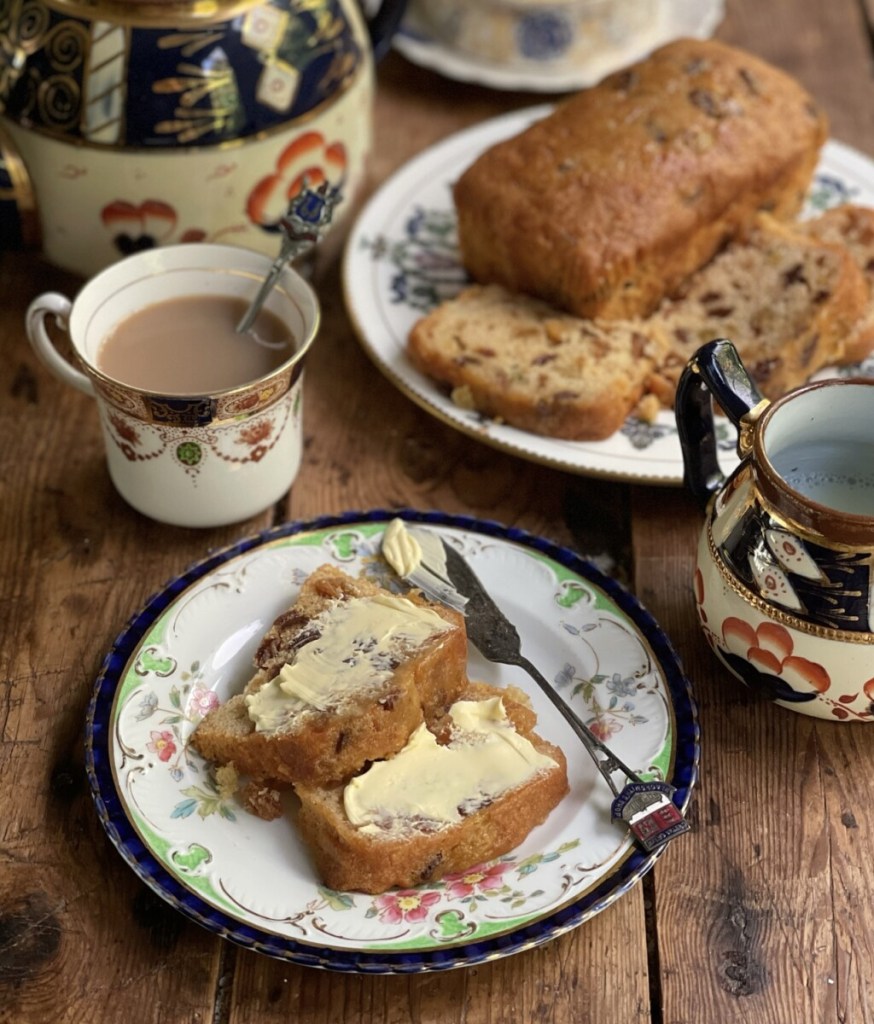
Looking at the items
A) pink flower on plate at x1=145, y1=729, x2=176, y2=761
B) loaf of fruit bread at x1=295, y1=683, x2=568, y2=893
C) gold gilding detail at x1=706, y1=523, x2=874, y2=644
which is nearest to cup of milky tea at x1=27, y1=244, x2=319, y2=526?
pink flower on plate at x1=145, y1=729, x2=176, y2=761

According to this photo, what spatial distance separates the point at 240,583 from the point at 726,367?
2.00ft

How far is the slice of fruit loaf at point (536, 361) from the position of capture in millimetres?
1684

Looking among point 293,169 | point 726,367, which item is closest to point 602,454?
point 726,367

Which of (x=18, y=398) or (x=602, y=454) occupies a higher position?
(x=602, y=454)

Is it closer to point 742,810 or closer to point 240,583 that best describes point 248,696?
point 240,583

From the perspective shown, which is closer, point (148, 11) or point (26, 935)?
point (26, 935)

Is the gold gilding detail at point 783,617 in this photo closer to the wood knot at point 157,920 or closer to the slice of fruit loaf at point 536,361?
the slice of fruit loaf at point 536,361

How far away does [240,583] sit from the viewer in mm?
1461

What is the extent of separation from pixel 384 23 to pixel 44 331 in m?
0.81

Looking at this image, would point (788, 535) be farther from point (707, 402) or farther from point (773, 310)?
point (773, 310)

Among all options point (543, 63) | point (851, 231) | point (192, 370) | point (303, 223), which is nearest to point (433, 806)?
point (192, 370)

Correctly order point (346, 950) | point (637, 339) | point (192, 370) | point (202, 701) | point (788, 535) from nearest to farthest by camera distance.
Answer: point (346, 950)
point (788, 535)
point (202, 701)
point (192, 370)
point (637, 339)

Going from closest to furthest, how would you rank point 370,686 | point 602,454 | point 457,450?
point 370,686, point 602,454, point 457,450

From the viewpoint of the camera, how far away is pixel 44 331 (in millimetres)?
1608
